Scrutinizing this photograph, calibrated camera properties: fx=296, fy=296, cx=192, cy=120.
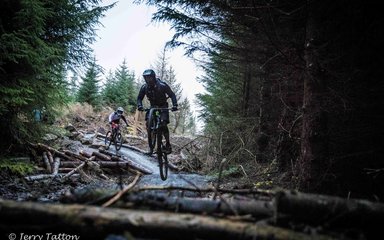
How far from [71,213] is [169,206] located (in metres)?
0.69

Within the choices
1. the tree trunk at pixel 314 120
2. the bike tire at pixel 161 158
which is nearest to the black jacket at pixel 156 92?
the bike tire at pixel 161 158

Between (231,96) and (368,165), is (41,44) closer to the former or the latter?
(368,165)

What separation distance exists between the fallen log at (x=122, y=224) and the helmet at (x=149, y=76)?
19.9 feet

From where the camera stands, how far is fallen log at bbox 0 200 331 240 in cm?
190

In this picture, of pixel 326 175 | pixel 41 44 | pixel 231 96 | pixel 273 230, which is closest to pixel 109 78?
pixel 231 96

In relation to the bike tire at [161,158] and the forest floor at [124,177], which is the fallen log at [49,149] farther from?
the bike tire at [161,158]

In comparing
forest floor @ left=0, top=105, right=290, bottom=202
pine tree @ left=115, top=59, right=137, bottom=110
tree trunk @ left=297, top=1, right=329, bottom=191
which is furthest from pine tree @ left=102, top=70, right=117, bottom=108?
tree trunk @ left=297, top=1, right=329, bottom=191

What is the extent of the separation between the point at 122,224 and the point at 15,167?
21.0 ft

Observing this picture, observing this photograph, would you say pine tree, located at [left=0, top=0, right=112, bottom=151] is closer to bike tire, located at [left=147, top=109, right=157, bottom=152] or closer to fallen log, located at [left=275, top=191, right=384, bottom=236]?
bike tire, located at [left=147, top=109, right=157, bottom=152]

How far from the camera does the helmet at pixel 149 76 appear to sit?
784cm

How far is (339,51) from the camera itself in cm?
574

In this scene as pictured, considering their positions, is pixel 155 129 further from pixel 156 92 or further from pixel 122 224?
pixel 122 224

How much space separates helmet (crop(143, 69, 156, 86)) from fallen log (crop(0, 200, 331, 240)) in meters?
6.08

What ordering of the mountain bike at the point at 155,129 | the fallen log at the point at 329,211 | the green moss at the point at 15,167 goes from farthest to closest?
the mountain bike at the point at 155,129
the green moss at the point at 15,167
the fallen log at the point at 329,211
